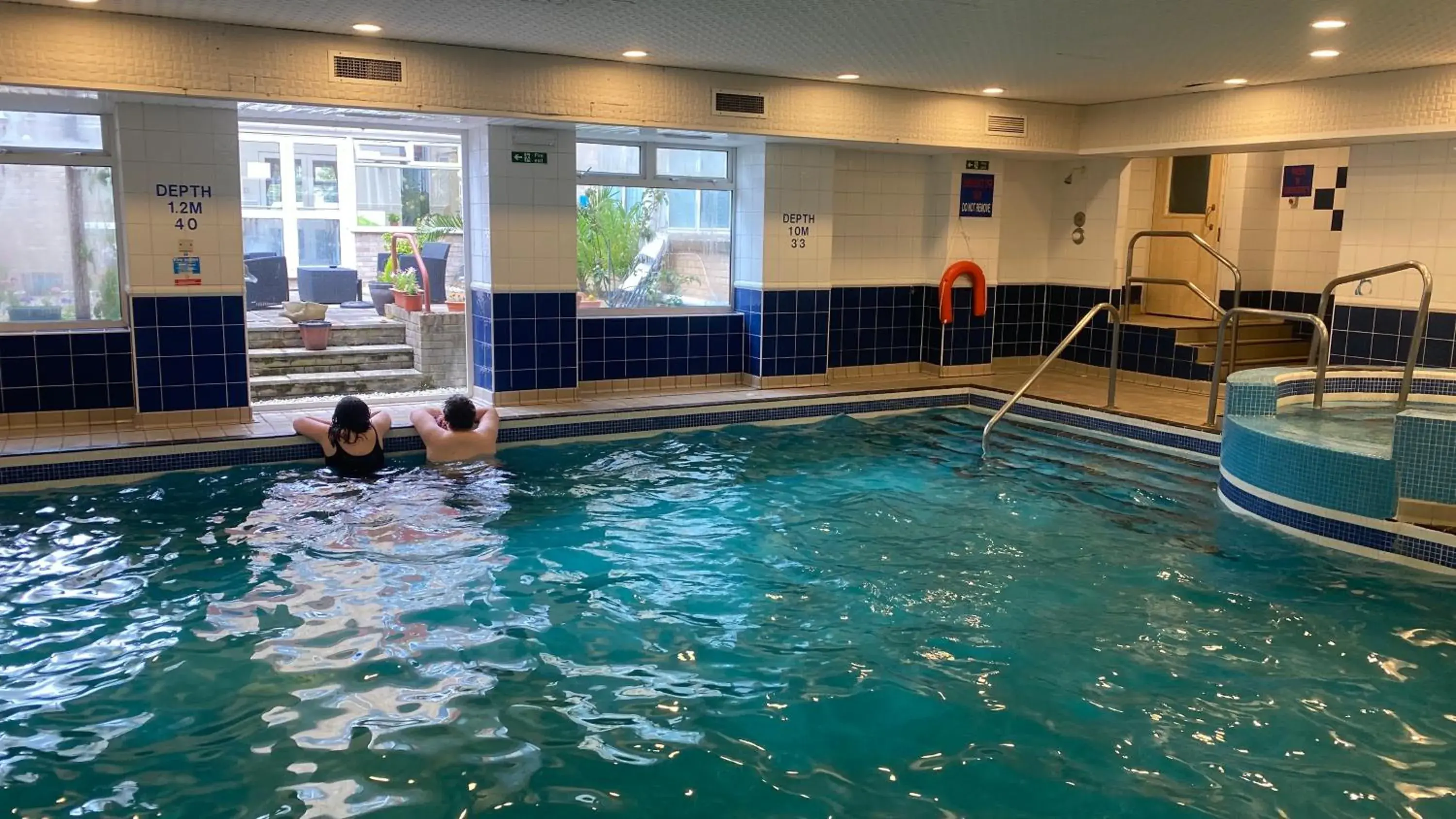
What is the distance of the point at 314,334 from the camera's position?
9500 millimetres

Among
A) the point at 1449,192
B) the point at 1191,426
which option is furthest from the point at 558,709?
the point at 1449,192

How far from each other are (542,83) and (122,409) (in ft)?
11.7

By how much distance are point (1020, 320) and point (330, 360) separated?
6675 millimetres

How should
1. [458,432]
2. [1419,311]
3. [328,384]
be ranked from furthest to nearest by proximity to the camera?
[328,384] → [458,432] → [1419,311]

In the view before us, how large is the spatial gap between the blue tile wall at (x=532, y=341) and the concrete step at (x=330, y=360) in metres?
2.05

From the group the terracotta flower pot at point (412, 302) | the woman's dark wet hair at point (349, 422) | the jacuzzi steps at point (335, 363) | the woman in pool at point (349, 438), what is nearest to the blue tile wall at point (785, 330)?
the jacuzzi steps at point (335, 363)

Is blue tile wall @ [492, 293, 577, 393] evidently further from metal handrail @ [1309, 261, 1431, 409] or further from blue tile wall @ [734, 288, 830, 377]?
metal handrail @ [1309, 261, 1431, 409]

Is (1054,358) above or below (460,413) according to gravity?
above

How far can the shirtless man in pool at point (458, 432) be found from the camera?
22.6 feet

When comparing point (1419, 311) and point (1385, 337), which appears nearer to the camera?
point (1419, 311)

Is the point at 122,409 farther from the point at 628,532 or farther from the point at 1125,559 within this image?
the point at 1125,559

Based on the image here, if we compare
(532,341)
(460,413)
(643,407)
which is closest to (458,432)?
(460,413)

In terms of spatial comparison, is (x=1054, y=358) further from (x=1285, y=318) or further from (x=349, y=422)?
(x=349, y=422)

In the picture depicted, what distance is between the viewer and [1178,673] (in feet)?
13.3
